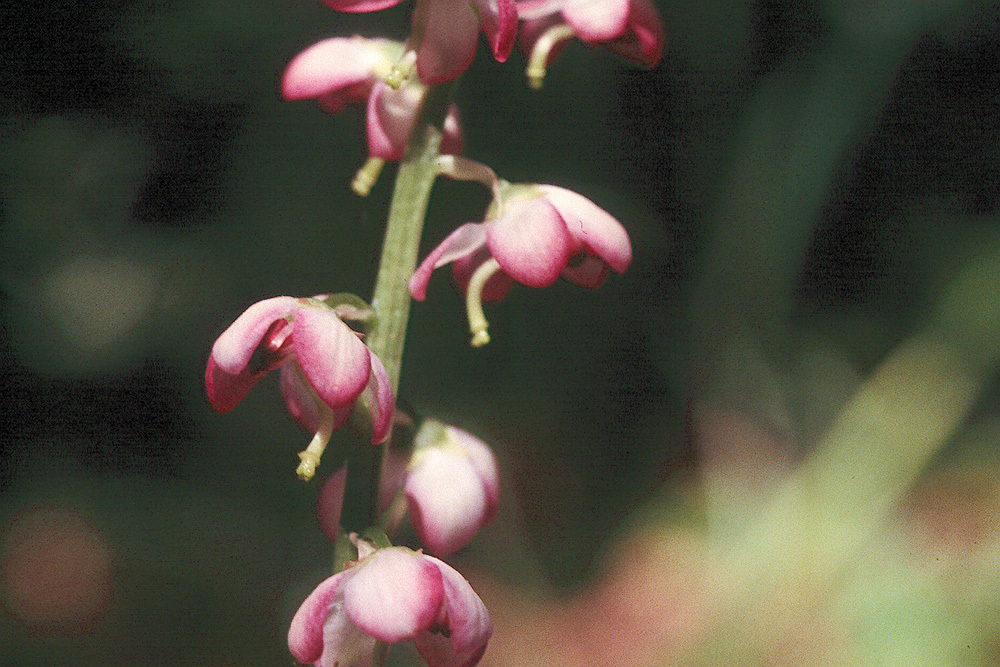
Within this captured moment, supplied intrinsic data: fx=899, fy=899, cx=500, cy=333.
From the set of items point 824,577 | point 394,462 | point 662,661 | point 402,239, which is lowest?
point 662,661

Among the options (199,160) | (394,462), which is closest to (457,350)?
(199,160)

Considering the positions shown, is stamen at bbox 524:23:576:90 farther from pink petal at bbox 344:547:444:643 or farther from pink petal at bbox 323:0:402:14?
pink petal at bbox 344:547:444:643

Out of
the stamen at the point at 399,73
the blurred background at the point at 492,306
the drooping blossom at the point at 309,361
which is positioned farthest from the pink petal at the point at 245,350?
the blurred background at the point at 492,306

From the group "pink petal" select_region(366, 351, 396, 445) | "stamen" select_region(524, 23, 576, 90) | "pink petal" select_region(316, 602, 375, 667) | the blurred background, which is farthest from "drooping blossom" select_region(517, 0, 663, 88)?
the blurred background

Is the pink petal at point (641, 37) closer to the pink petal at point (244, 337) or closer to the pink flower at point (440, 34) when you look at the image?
the pink flower at point (440, 34)

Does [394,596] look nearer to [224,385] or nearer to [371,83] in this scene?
[224,385]

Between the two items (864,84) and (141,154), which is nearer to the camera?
(141,154)

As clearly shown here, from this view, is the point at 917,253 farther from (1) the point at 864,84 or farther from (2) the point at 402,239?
(2) the point at 402,239
